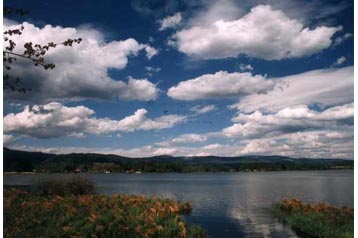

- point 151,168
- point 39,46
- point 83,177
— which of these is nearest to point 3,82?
point 39,46

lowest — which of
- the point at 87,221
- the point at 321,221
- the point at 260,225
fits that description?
the point at 260,225

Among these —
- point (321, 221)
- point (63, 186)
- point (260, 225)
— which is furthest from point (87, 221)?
point (63, 186)

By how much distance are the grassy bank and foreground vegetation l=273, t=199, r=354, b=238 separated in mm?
4539

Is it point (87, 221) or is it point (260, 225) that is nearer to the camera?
point (87, 221)

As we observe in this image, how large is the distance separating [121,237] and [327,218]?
9357 millimetres

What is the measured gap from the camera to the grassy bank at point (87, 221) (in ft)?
54.9

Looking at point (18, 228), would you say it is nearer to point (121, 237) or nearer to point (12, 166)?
point (121, 237)

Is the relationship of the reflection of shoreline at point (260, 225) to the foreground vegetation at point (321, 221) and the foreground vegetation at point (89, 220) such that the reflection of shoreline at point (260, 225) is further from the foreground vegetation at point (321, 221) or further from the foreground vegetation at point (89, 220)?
the foreground vegetation at point (89, 220)

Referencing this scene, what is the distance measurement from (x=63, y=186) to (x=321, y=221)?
17.7m

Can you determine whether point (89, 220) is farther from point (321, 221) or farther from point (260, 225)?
point (321, 221)

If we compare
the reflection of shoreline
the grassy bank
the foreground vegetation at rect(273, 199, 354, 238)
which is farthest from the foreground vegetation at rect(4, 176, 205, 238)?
the foreground vegetation at rect(273, 199, 354, 238)

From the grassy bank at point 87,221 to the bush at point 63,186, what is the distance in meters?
7.49

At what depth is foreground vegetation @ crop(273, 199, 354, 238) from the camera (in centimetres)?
1816

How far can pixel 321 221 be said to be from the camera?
2014cm
